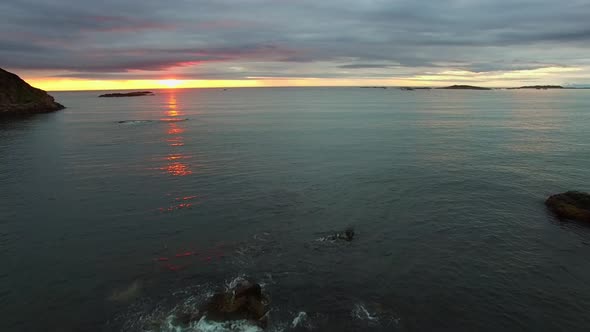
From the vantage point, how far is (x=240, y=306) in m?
24.7

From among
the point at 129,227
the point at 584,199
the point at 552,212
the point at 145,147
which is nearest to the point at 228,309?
the point at 129,227

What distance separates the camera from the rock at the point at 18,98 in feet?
526

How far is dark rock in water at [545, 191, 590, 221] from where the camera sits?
40438mm

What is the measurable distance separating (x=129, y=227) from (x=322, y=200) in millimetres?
22811

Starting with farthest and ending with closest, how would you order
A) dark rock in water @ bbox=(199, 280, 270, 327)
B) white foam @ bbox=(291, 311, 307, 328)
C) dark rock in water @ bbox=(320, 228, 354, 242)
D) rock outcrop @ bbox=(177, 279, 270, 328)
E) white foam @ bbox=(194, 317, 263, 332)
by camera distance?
dark rock in water @ bbox=(320, 228, 354, 242) → dark rock in water @ bbox=(199, 280, 270, 327) → rock outcrop @ bbox=(177, 279, 270, 328) → white foam @ bbox=(291, 311, 307, 328) → white foam @ bbox=(194, 317, 263, 332)

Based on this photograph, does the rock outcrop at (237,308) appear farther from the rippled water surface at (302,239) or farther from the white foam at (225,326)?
the rippled water surface at (302,239)

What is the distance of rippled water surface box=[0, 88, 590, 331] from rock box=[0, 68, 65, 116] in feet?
372

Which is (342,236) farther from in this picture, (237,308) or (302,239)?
(237,308)

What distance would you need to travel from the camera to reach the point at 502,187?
5172 centimetres

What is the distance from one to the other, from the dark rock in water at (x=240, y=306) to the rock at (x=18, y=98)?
578 feet

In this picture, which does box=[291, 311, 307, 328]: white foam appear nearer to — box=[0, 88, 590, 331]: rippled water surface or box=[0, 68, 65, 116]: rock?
box=[0, 88, 590, 331]: rippled water surface

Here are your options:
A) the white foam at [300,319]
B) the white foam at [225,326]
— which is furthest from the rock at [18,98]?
the white foam at [300,319]

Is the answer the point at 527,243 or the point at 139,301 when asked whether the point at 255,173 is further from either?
the point at 527,243

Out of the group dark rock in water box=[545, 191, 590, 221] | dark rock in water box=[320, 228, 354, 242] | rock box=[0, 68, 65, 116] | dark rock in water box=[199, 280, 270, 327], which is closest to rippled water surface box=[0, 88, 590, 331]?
dark rock in water box=[320, 228, 354, 242]
